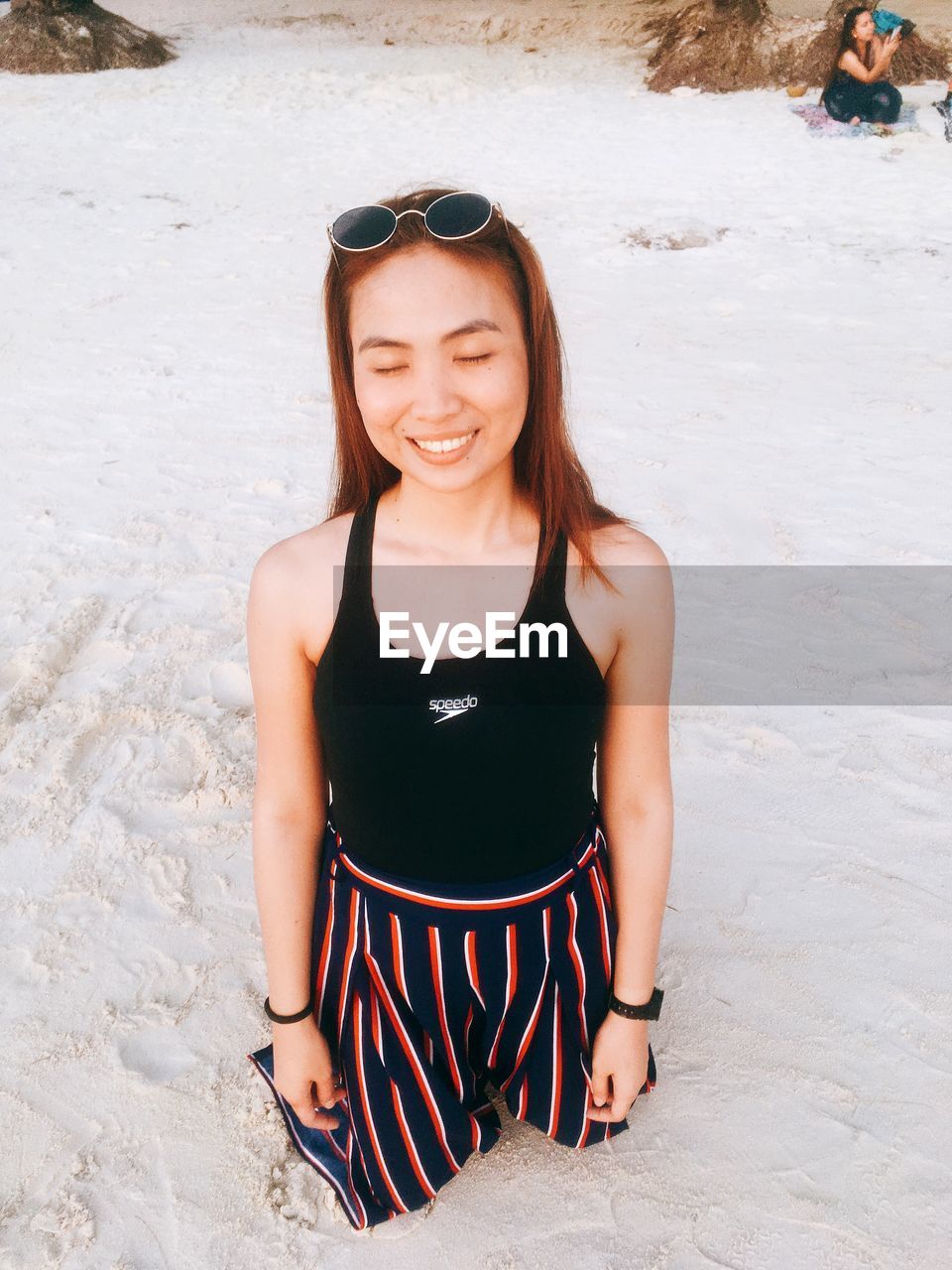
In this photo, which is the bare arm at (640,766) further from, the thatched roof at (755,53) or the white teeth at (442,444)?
the thatched roof at (755,53)

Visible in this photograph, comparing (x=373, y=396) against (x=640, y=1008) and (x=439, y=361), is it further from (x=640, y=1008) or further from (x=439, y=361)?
(x=640, y=1008)

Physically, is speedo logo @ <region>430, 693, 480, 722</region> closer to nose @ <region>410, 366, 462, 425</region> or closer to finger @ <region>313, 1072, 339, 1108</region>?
nose @ <region>410, 366, 462, 425</region>

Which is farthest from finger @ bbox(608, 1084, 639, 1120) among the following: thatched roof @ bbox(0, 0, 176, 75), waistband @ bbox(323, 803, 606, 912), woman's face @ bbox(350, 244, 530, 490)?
thatched roof @ bbox(0, 0, 176, 75)

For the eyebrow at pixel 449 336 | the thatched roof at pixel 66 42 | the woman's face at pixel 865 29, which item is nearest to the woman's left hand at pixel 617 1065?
the eyebrow at pixel 449 336

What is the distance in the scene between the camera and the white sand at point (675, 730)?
1758mm

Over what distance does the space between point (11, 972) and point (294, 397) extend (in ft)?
11.3

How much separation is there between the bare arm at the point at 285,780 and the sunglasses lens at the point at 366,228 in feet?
1.38

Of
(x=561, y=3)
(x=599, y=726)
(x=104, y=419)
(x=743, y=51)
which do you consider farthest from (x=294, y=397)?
(x=561, y=3)

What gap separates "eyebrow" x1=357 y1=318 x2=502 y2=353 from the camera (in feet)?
3.98

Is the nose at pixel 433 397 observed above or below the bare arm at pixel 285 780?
above

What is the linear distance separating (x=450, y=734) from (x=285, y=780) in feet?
0.96

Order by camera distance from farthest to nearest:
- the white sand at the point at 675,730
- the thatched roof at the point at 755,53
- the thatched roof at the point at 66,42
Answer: the thatched roof at the point at 66,42
the thatched roof at the point at 755,53
the white sand at the point at 675,730

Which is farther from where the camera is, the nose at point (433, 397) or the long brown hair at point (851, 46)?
the long brown hair at point (851, 46)

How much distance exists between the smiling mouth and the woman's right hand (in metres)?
0.94
